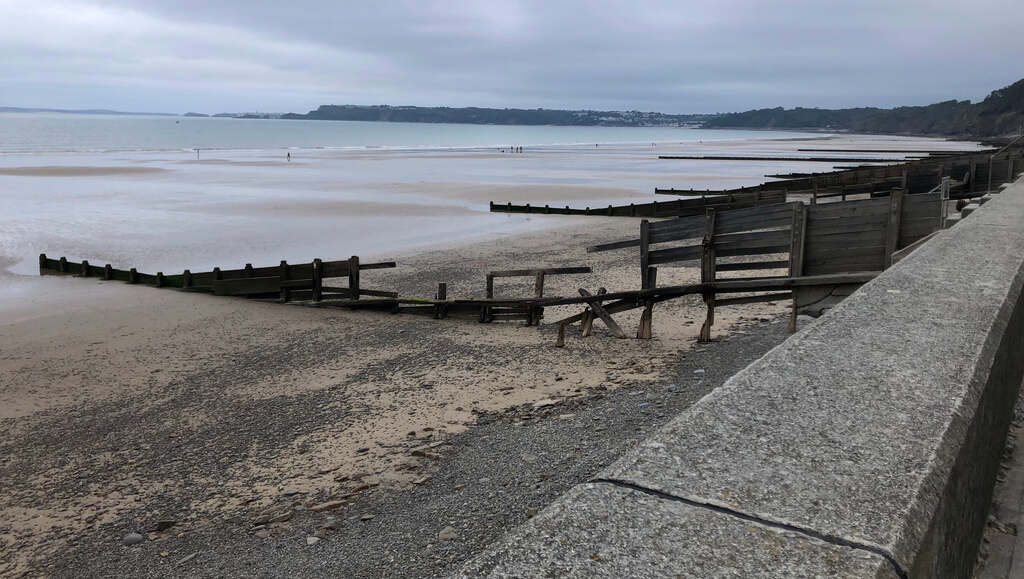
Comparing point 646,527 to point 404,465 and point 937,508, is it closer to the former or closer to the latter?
point 937,508

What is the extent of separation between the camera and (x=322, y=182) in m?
54.9

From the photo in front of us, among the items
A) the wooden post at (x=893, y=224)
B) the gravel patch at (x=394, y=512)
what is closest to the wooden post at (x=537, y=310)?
the gravel patch at (x=394, y=512)

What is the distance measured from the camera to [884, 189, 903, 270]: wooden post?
10398 millimetres

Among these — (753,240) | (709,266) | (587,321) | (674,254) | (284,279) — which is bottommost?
(587,321)

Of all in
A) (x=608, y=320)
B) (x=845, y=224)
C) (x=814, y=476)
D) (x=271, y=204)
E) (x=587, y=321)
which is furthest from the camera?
(x=271, y=204)

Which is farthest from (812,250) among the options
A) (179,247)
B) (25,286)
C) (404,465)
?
(179,247)

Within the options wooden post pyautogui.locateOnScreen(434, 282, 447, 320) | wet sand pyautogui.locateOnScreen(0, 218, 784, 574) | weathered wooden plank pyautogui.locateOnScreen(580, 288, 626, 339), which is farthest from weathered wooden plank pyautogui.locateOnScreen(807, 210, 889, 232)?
wooden post pyautogui.locateOnScreen(434, 282, 447, 320)

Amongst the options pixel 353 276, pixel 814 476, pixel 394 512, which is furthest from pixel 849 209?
pixel 353 276

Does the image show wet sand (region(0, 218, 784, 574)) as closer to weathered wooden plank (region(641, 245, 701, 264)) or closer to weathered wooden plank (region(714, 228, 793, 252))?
weathered wooden plank (region(641, 245, 701, 264))

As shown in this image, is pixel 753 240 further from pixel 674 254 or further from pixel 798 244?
pixel 674 254

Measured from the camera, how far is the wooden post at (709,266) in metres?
12.2

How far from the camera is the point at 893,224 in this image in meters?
10.5

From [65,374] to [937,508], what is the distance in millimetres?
13885

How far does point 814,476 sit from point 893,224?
929 cm
